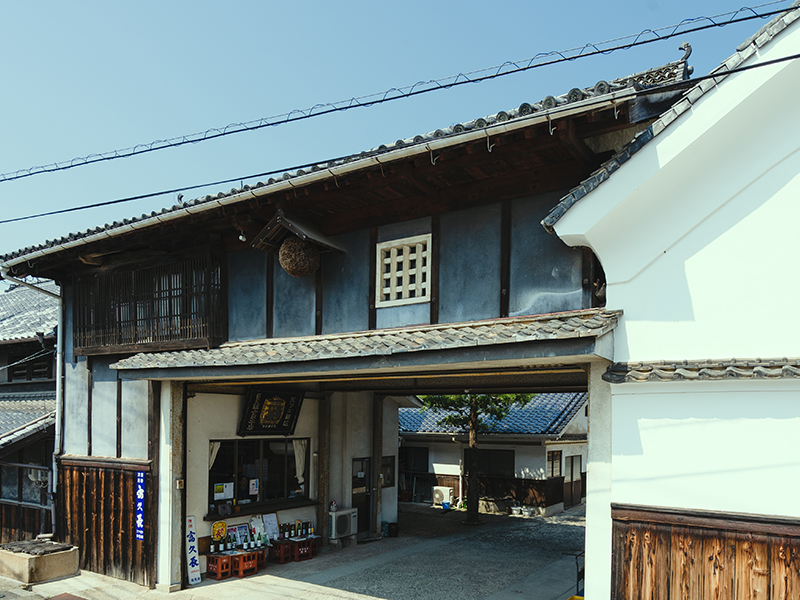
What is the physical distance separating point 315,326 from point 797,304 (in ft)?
21.9

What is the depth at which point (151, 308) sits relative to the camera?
40.3 feet

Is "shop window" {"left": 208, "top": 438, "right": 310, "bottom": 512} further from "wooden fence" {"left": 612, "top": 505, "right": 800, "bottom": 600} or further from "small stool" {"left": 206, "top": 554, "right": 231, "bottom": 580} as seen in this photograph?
"wooden fence" {"left": 612, "top": 505, "right": 800, "bottom": 600}

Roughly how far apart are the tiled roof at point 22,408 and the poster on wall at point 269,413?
541 cm

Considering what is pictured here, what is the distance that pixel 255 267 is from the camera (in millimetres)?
11125

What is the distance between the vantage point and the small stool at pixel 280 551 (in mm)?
13797

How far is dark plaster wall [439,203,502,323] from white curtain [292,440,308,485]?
7563 millimetres

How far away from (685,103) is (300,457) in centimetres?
1166

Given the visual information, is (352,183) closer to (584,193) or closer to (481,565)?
(584,193)

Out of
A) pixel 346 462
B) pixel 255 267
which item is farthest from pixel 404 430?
pixel 255 267

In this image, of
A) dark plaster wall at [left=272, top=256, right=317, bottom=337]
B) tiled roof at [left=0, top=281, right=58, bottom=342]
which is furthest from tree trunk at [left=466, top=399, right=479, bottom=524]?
tiled roof at [left=0, top=281, right=58, bottom=342]

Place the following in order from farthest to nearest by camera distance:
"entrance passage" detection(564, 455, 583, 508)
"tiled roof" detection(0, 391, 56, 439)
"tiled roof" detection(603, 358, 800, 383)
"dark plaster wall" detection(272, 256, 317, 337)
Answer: "entrance passage" detection(564, 455, 583, 508) → "tiled roof" detection(0, 391, 56, 439) → "dark plaster wall" detection(272, 256, 317, 337) → "tiled roof" detection(603, 358, 800, 383)

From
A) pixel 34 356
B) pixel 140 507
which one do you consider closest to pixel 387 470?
pixel 140 507

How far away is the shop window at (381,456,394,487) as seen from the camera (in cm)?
1766

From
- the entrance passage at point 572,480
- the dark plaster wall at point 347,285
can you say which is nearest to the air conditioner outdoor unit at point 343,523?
the dark plaster wall at point 347,285
